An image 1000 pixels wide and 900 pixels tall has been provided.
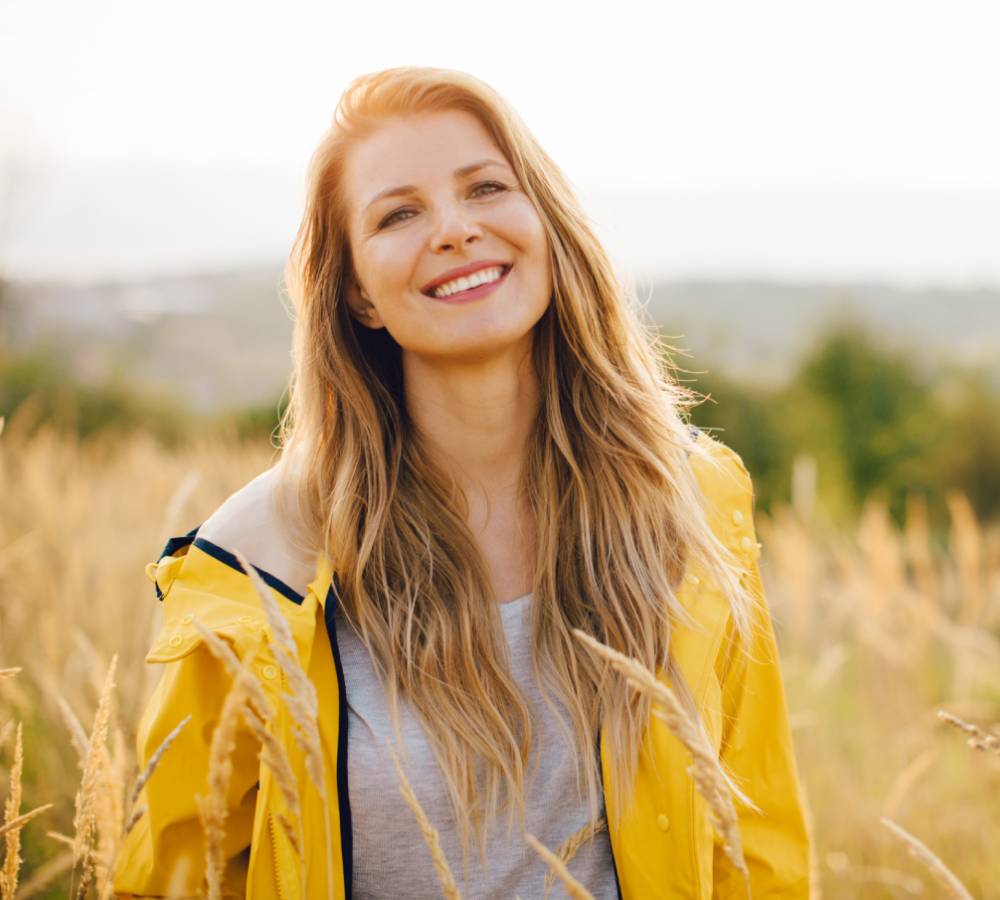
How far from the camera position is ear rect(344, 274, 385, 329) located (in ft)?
7.75

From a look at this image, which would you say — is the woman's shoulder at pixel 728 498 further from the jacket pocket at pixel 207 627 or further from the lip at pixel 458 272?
the jacket pocket at pixel 207 627

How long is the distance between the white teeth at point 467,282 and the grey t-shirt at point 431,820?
2.59 ft

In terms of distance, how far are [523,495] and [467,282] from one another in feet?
1.65

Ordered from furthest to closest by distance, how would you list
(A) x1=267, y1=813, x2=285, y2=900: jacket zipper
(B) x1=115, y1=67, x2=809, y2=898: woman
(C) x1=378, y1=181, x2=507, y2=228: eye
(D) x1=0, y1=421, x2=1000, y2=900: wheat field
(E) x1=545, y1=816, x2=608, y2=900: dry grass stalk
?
(D) x1=0, y1=421, x2=1000, y2=900: wheat field, (C) x1=378, y1=181, x2=507, y2=228: eye, (B) x1=115, y1=67, x2=809, y2=898: woman, (A) x1=267, y1=813, x2=285, y2=900: jacket zipper, (E) x1=545, y1=816, x2=608, y2=900: dry grass stalk

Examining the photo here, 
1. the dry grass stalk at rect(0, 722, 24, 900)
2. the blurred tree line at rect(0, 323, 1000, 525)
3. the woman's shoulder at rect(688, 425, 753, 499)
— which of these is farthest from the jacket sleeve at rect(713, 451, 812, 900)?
the blurred tree line at rect(0, 323, 1000, 525)

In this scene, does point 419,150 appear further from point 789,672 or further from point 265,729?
point 789,672

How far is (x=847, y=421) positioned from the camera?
8.73m

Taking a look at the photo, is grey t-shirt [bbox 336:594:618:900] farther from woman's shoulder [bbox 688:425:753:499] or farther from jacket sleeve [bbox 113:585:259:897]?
woman's shoulder [bbox 688:425:753:499]

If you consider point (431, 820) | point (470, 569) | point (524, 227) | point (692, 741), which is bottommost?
point (431, 820)

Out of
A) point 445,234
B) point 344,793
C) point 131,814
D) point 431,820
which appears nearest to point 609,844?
point 431,820

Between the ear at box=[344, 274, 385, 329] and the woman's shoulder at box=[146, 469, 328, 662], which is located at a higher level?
the ear at box=[344, 274, 385, 329]

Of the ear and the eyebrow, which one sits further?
the ear

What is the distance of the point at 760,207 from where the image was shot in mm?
92438

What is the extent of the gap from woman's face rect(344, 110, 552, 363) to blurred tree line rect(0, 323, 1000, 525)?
5.70 m
